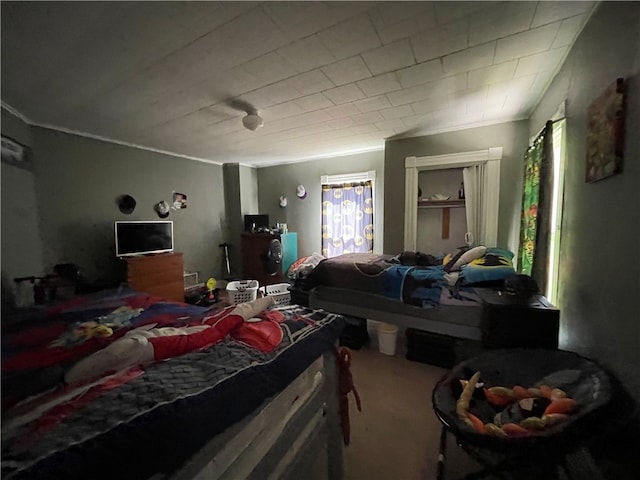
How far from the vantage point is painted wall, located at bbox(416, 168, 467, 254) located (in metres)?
3.33

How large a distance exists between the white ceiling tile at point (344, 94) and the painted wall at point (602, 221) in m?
1.31

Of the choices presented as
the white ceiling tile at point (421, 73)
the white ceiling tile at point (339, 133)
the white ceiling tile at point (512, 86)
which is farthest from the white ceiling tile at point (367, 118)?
the white ceiling tile at point (512, 86)

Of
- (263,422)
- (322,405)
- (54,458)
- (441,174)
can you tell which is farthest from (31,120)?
(441,174)

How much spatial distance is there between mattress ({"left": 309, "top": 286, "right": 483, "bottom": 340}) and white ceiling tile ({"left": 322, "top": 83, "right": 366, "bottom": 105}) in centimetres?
170

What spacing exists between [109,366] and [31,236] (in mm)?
421

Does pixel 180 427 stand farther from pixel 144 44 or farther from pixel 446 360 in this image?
pixel 446 360

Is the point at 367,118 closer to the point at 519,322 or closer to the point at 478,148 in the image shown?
the point at 478,148

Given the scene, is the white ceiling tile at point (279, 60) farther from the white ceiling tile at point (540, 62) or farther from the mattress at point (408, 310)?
the mattress at point (408, 310)

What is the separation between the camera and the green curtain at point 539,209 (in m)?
1.73

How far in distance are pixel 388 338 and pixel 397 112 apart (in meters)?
2.11

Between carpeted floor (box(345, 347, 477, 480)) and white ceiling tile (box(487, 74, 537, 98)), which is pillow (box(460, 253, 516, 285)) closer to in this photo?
carpeted floor (box(345, 347, 477, 480))

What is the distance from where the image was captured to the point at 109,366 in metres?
0.64

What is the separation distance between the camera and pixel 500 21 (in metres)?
1.33

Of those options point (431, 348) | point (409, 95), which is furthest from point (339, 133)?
point (431, 348)
